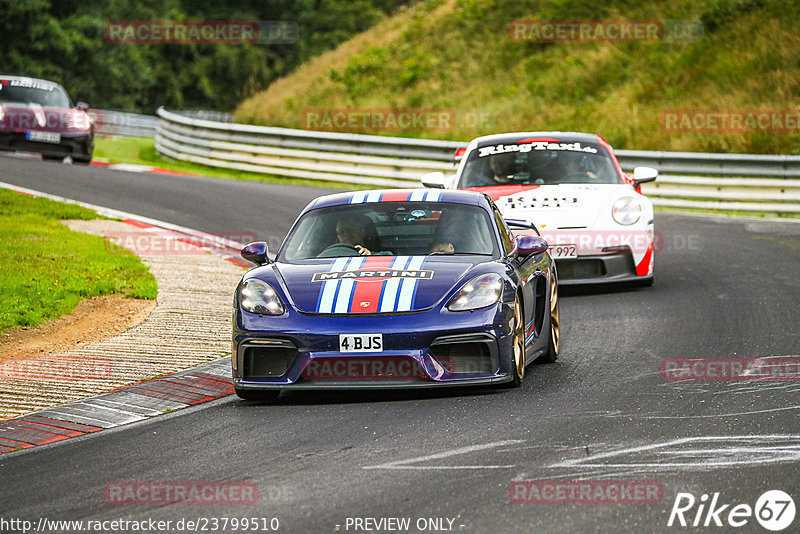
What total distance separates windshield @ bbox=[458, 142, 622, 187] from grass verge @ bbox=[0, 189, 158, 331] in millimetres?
3509

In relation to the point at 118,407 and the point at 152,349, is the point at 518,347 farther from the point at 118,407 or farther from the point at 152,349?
the point at 152,349

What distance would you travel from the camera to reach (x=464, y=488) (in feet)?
17.6

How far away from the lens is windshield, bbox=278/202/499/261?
27.2 ft

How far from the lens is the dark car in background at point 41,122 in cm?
2406

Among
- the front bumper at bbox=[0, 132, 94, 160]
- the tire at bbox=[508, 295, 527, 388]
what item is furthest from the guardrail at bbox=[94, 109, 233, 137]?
the tire at bbox=[508, 295, 527, 388]

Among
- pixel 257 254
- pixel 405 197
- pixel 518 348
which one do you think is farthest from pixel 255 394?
pixel 405 197

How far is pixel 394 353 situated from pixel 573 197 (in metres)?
5.37

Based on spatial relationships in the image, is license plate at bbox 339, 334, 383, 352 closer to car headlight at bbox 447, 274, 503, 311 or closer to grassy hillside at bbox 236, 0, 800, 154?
Result: car headlight at bbox 447, 274, 503, 311

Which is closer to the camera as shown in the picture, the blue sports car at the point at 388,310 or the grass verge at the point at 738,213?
the blue sports car at the point at 388,310

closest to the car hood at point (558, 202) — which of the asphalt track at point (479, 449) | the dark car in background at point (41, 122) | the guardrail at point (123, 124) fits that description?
the asphalt track at point (479, 449)

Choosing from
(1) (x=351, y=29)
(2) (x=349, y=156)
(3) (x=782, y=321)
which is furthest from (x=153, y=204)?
(1) (x=351, y=29)

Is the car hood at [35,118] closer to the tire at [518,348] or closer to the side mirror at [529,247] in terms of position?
the side mirror at [529,247]

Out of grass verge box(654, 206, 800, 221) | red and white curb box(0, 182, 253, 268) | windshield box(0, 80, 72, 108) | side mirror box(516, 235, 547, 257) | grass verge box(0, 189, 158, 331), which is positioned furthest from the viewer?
windshield box(0, 80, 72, 108)

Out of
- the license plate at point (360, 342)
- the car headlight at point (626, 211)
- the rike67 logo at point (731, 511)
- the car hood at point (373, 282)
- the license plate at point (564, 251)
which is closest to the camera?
the rike67 logo at point (731, 511)
